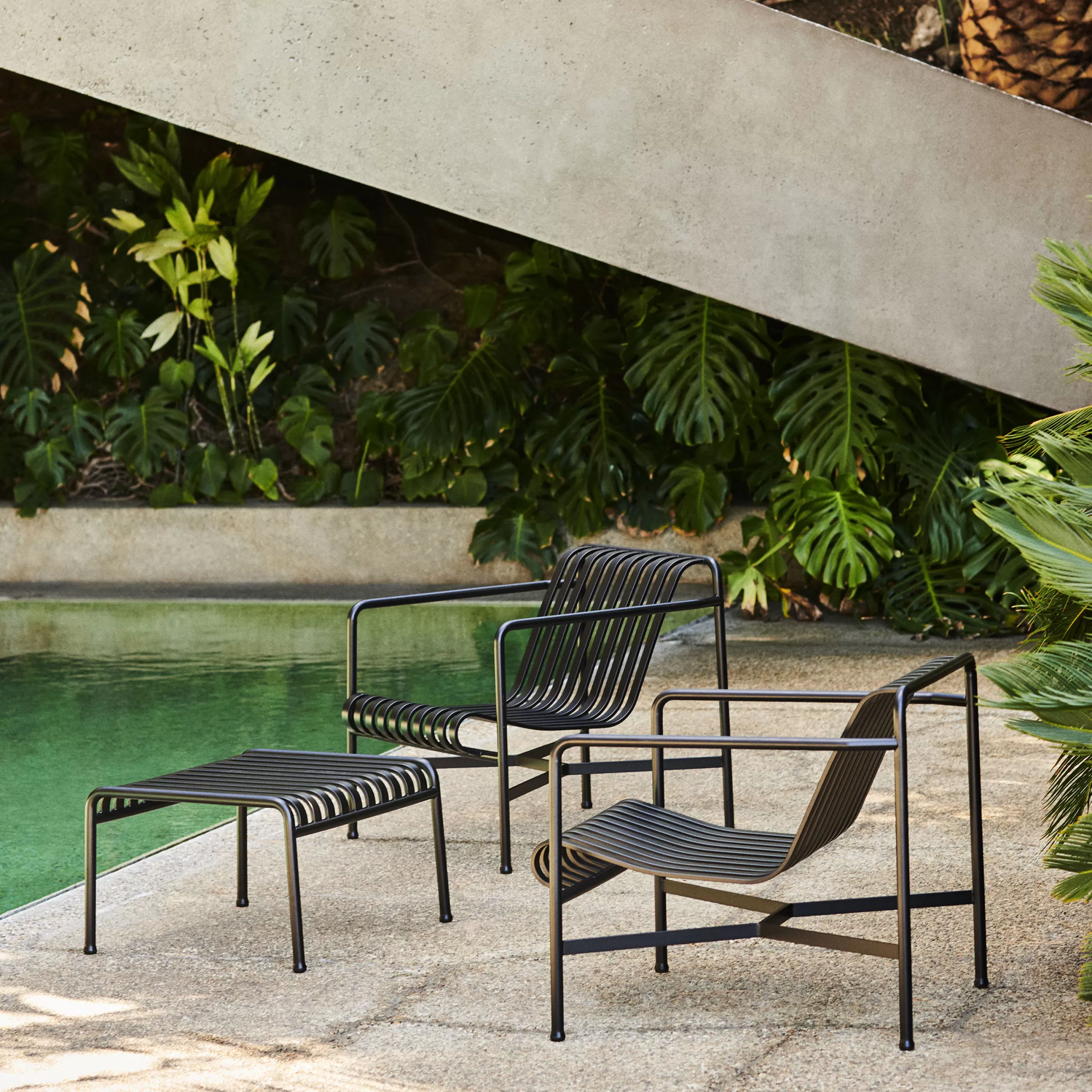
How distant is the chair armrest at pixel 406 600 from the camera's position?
4.30 metres

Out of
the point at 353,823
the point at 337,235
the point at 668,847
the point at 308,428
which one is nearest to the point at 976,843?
the point at 668,847

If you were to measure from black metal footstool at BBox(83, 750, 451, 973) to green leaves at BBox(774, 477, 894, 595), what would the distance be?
3.89 meters

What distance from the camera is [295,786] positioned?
136 inches

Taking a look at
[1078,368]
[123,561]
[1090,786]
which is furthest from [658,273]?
[123,561]

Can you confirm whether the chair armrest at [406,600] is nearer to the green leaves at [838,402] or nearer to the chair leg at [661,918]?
the chair leg at [661,918]

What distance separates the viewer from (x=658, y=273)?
632cm

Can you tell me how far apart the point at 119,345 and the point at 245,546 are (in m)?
1.59

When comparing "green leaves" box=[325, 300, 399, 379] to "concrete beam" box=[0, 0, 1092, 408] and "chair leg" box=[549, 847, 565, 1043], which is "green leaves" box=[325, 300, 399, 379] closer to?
"concrete beam" box=[0, 0, 1092, 408]

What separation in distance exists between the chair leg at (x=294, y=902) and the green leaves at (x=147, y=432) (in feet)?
22.7

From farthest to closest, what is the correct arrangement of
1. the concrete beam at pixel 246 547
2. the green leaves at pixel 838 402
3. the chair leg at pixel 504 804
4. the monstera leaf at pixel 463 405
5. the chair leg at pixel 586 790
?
the concrete beam at pixel 246 547
the monstera leaf at pixel 463 405
the green leaves at pixel 838 402
the chair leg at pixel 586 790
the chair leg at pixel 504 804

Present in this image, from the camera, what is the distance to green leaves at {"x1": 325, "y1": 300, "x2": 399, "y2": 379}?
10109mm

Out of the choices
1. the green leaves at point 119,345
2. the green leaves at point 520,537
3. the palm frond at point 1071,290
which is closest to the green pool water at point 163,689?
the green leaves at point 520,537

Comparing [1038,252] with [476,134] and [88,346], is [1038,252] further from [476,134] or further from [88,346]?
[88,346]

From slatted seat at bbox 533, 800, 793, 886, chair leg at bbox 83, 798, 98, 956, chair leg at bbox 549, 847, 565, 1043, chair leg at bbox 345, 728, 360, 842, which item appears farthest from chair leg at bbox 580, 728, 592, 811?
chair leg at bbox 549, 847, 565, 1043
